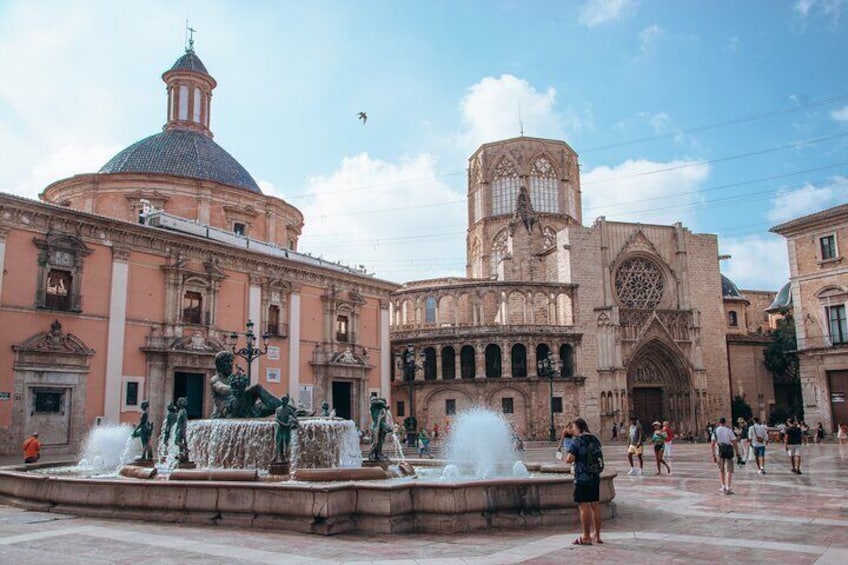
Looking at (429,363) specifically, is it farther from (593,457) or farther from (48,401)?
(593,457)

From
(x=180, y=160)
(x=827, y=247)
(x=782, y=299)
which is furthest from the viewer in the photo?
(x=782, y=299)

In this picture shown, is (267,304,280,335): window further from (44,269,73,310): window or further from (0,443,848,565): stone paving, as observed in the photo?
(0,443,848,565): stone paving

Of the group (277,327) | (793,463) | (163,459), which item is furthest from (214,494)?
(277,327)

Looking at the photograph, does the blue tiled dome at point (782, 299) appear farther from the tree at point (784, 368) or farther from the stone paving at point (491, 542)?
the stone paving at point (491, 542)

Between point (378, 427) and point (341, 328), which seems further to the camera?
point (341, 328)

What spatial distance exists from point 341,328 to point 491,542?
27689 mm

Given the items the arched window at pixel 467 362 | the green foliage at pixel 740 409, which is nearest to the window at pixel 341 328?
the arched window at pixel 467 362

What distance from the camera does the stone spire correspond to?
40.2 meters

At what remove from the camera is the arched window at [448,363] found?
42281 millimetres

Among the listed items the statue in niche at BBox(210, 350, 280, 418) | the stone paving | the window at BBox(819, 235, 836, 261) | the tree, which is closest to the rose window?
the tree

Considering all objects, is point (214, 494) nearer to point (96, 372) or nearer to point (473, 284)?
point (96, 372)

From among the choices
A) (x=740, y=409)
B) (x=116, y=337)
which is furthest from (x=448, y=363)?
(x=116, y=337)

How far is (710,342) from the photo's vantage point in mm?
46312

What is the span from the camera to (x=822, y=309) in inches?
1478
